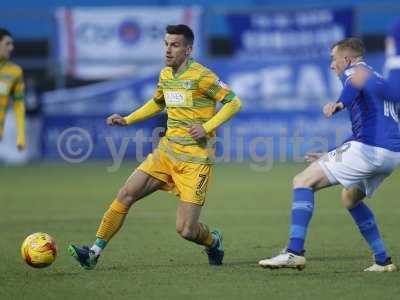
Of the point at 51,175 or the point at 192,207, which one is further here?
the point at 51,175

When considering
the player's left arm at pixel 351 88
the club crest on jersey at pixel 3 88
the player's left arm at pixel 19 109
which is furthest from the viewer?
the club crest on jersey at pixel 3 88

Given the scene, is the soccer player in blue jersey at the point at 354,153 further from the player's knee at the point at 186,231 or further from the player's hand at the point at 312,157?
the player's knee at the point at 186,231

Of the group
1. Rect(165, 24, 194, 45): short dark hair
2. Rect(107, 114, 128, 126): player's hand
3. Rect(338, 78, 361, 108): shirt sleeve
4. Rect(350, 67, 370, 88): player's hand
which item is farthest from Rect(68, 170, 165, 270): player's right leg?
Rect(350, 67, 370, 88): player's hand

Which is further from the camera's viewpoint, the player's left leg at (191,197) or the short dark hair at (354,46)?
the player's left leg at (191,197)

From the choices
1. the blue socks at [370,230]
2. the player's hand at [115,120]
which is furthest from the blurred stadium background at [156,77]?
the blue socks at [370,230]

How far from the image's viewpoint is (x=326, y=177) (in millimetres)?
8969

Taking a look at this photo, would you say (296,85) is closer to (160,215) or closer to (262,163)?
(262,163)

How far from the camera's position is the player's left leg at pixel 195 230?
9.52 metres

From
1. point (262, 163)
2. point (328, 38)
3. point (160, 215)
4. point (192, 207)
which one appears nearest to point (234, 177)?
point (262, 163)

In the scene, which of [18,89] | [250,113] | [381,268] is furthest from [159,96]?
[250,113]

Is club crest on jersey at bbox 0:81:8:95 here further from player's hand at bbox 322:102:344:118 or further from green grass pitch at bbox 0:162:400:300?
player's hand at bbox 322:102:344:118

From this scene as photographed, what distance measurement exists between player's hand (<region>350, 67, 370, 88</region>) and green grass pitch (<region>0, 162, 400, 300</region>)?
62.9 inches

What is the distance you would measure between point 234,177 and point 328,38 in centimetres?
513

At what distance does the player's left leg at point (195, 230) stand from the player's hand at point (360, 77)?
1.85 metres
